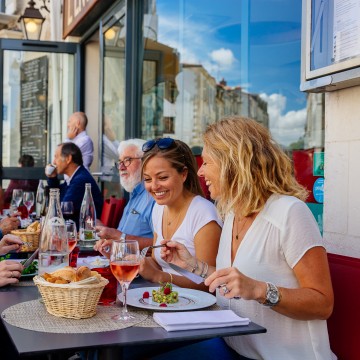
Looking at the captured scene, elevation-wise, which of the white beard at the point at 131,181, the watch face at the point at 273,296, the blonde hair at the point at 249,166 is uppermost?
the blonde hair at the point at 249,166

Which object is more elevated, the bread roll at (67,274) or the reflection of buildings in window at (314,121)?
the reflection of buildings in window at (314,121)

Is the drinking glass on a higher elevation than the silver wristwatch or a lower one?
higher

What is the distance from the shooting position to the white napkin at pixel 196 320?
163cm

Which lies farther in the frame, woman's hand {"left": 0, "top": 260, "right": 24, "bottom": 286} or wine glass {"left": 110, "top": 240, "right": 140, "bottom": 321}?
woman's hand {"left": 0, "top": 260, "right": 24, "bottom": 286}

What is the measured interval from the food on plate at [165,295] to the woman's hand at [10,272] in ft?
1.79

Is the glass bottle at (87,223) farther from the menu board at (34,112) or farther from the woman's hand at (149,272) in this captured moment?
the menu board at (34,112)

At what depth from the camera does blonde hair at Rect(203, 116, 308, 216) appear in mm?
2035

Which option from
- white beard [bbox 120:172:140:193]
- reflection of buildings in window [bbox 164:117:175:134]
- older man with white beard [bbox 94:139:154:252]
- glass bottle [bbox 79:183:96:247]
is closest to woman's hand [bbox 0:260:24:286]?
older man with white beard [bbox 94:139:154:252]

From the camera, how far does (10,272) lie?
7.04ft

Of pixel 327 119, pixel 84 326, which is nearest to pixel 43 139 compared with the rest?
pixel 327 119

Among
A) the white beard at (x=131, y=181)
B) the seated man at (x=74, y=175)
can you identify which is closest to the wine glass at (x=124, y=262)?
the white beard at (x=131, y=181)

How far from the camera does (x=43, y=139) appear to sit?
874 centimetres

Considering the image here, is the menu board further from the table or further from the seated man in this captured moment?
the table

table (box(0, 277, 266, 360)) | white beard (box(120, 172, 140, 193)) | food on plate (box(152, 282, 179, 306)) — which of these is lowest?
table (box(0, 277, 266, 360))
